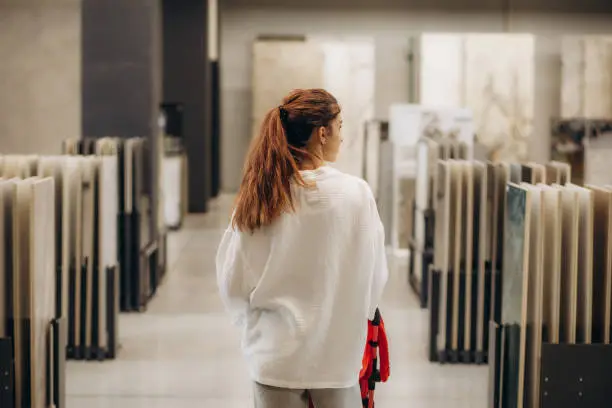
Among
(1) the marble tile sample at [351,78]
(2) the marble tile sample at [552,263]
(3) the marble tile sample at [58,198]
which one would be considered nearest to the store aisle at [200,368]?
(3) the marble tile sample at [58,198]

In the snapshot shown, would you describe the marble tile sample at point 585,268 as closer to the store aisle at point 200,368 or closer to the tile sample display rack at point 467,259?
the store aisle at point 200,368

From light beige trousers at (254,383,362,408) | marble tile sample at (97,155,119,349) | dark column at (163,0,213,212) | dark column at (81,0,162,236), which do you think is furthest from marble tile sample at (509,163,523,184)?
dark column at (163,0,213,212)

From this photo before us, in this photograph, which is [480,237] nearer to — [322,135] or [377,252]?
[377,252]

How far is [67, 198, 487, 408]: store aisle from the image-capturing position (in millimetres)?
5484

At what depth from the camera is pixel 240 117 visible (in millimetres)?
18812

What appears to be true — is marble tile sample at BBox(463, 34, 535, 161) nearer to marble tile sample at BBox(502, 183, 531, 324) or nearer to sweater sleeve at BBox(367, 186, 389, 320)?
marble tile sample at BBox(502, 183, 531, 324)

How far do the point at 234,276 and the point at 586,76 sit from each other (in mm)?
15313

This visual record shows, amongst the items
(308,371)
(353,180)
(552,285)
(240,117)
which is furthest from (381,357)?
(240,117)

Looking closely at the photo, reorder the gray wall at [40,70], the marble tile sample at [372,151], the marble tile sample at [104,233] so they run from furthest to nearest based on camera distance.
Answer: the gray wall at [40,70]
the marble tile sample at [372,151]
the marble tile sample at [104,233]

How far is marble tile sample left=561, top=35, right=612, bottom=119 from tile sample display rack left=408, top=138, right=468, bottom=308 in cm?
834

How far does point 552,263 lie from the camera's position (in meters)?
3.87

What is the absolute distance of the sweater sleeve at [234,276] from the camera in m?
2.81

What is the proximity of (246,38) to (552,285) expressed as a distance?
15.4m

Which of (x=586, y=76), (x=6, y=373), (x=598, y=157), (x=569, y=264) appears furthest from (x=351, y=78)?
(x=6, y=373)
